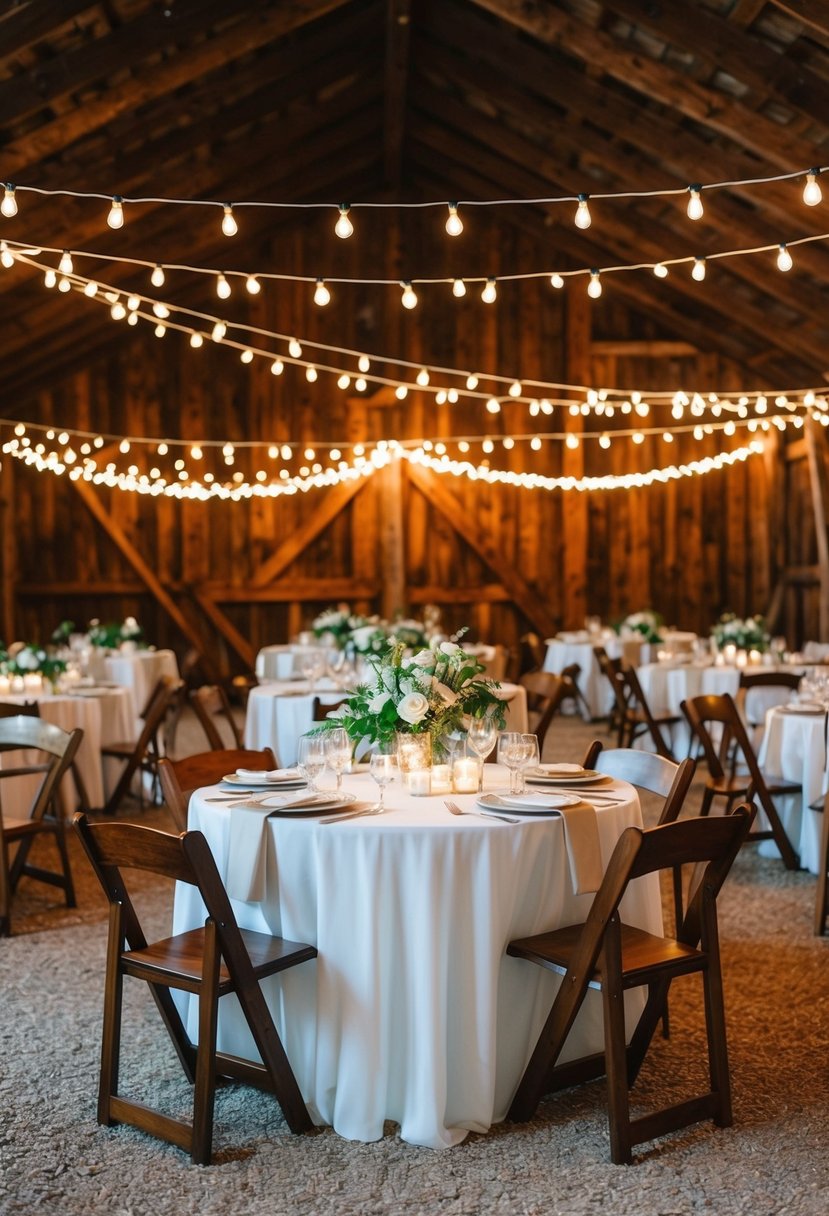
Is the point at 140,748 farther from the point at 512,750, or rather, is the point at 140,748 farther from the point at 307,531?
the point at 307,531

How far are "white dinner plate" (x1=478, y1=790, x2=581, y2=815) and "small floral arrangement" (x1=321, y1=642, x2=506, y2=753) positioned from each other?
0.34 m

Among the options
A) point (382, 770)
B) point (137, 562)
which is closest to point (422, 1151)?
point (382, 770)

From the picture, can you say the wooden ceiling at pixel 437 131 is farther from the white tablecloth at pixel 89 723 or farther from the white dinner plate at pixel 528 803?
the white dinner plate at pixel 528 803

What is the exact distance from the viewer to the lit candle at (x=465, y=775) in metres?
3.66

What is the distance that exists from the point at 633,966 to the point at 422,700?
103cm

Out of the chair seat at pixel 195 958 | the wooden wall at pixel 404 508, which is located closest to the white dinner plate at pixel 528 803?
the chair seat at pixel 195 958

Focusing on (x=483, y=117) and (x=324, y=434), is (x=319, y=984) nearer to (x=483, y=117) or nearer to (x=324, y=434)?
(x=483, y=117)

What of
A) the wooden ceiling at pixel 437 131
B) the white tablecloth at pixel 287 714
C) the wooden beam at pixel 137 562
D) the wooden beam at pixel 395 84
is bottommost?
the white tablecloth at pixel 287 714

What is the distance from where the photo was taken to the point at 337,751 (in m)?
3.51

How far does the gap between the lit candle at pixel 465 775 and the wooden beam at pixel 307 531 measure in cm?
1039

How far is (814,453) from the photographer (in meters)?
11.5

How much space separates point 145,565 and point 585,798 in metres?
10.8

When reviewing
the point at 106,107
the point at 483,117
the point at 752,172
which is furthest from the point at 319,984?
the point at 483,117

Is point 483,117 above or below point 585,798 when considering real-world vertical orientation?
above
